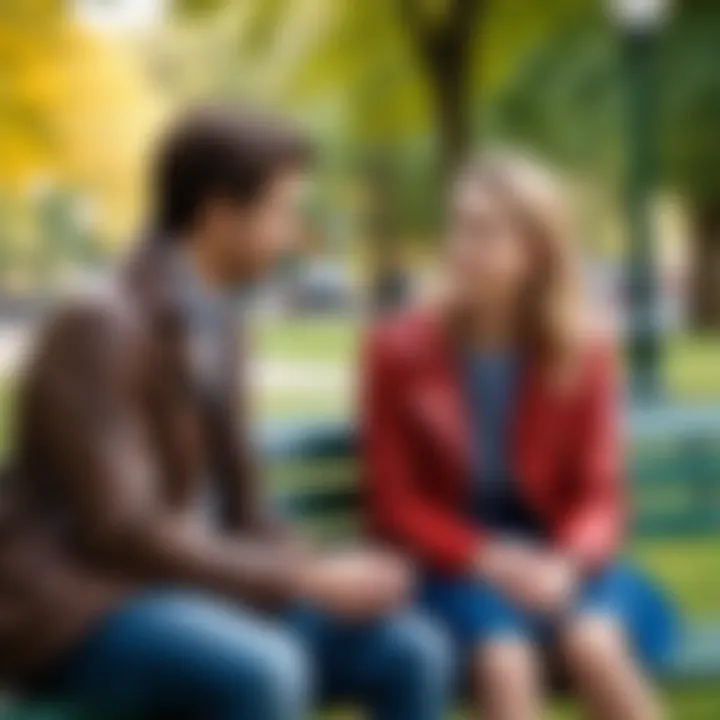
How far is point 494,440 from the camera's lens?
2.39m

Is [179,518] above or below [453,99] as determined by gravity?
below

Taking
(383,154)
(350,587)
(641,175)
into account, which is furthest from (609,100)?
(350,587)

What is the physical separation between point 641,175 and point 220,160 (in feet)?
3.21

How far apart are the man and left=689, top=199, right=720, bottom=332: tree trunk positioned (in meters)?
0.87

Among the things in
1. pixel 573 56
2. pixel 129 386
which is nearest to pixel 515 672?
pixel 129 386

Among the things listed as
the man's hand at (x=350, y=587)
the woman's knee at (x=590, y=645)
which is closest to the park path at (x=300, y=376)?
the man's hand at (x=350, y=587)

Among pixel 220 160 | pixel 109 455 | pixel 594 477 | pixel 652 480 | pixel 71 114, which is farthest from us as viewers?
pixel 652 480

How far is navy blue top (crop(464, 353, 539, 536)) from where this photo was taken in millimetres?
2373

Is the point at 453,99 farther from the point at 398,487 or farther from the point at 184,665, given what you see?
the point at 184,665

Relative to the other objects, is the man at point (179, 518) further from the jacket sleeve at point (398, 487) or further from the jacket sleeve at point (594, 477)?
the jacket sleeve at point (594, 477)

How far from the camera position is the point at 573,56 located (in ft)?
9.38

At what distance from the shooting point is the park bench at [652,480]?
2.51 metres

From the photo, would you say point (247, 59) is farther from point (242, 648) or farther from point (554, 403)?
Answer: point (242, 648)

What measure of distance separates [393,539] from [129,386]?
0.51 metres
